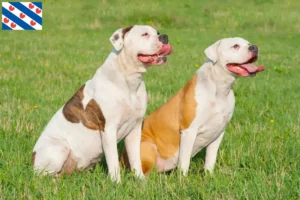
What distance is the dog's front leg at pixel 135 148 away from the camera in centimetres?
524

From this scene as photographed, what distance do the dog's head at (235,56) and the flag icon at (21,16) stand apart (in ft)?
51.5

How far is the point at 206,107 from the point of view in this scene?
5.22 metres

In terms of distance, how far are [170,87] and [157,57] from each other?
182 inches

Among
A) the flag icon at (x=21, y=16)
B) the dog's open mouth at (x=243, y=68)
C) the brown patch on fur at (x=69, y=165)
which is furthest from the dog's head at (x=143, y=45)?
the flag icon at (x=21, y=16)

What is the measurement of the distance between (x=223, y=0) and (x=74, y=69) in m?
13.5

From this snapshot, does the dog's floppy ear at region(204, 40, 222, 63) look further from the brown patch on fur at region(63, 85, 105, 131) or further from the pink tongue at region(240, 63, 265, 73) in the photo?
the brown patch on fur at region(63, 85, 105, 131)

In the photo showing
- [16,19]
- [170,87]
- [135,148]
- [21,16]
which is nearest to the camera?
[135,148]

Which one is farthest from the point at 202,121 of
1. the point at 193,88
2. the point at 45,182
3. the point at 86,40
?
the point at 86,40

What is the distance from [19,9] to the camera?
2095 cm

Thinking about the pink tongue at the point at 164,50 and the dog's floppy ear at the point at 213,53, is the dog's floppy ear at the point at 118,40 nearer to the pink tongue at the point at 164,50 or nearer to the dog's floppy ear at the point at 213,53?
the pink tongue at the point at 164,50

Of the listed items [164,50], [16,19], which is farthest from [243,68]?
[16,19]

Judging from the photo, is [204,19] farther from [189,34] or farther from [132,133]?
[132,133]

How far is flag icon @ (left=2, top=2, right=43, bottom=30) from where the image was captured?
789 inches

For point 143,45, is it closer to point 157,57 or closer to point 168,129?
point 157,57
